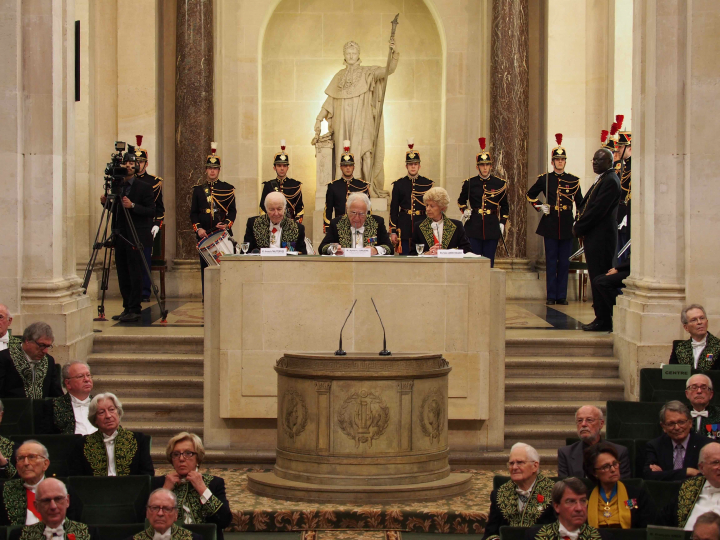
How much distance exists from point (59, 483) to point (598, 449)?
2694 millimetres

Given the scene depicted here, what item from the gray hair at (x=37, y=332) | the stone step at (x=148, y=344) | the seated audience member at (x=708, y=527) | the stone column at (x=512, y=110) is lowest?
the seated audience member at (x=708, y=527)

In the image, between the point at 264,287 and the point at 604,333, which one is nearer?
the point at 264,287

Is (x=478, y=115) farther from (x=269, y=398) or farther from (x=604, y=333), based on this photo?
(x=269, y=398)

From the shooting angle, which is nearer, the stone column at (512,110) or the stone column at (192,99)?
the stone column at (192,99)

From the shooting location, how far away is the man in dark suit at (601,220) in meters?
11.2

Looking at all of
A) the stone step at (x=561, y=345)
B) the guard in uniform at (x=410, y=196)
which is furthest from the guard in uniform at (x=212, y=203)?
the stone step at (x=561, y=345)

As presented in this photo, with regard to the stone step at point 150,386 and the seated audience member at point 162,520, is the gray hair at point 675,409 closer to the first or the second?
the seated audience member at point 162,520

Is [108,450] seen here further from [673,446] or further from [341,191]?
[341,191]

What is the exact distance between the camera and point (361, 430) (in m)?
7.77

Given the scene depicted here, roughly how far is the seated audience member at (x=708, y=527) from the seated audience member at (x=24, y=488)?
3260mm

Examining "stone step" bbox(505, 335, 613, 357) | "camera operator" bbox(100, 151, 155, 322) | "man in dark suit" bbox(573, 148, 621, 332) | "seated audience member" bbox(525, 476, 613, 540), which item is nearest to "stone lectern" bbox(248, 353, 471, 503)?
"seated audience member" bbox(525, 476, 613, 540)

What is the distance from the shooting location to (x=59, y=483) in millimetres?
5383

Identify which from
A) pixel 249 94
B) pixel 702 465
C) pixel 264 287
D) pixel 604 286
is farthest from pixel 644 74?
pixel 249 94

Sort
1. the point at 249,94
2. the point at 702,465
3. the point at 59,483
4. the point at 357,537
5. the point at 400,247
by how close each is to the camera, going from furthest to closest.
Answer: the point at 249,94, the point at 400,247, the point at 357,537, the point at 702,465, the point at 59,483
